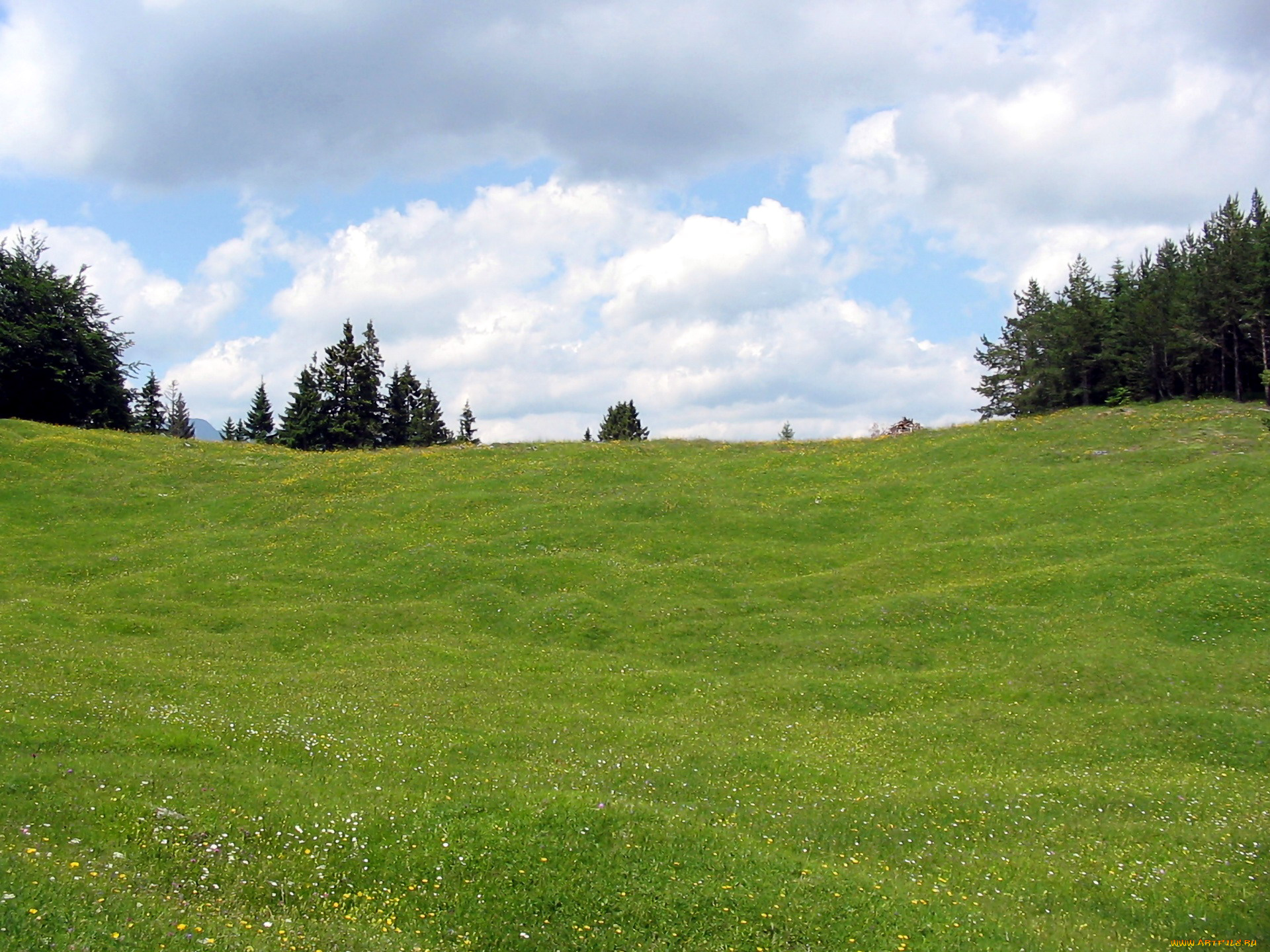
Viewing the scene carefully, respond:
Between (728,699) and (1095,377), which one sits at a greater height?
(1095,377)

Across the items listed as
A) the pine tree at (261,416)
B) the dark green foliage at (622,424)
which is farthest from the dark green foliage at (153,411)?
the dark green foliage at (622,424)

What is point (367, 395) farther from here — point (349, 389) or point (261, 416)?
point (261, 416)

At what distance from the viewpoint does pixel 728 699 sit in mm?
28859

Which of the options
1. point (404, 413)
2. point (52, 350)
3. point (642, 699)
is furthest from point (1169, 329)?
point (52, 350)

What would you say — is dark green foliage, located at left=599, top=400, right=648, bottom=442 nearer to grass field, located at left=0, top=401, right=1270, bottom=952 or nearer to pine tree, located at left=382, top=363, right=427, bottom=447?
pine tree, located at left=382, top=363, right=427, bottom=447

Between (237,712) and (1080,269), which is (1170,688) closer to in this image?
(237,712)

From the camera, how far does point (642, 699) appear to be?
2855 cm

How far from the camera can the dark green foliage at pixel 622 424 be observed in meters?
156

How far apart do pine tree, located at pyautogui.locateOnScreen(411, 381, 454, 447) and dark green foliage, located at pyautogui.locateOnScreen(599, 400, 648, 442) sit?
115ft

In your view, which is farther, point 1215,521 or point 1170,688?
point 1215,521

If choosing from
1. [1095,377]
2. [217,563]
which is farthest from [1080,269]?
[217,563]

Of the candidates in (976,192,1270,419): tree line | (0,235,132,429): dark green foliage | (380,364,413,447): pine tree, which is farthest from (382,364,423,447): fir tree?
(976,192,1270,419): tree line

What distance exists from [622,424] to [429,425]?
44249 millimetres

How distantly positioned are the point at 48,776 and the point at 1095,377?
97.4 metres
